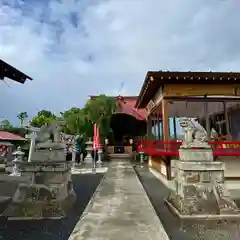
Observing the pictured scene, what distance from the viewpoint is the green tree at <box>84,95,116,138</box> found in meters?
23.7

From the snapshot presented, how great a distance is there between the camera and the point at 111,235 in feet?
13.8

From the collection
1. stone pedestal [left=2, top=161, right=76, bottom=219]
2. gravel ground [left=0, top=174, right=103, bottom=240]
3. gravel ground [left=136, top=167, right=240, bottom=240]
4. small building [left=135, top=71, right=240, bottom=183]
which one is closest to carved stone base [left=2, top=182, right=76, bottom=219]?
stone pedestal [left=2, top=161, right=76, bottom=219]

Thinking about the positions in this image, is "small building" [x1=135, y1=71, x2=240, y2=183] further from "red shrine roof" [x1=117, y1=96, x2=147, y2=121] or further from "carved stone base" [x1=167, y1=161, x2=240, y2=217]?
"red shrine roof" [x1=117, y1=96, x2=147, y2=121]

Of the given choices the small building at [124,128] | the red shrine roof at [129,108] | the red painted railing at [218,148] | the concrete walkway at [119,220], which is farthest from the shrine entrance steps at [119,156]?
the concrete walkway at [119,220]

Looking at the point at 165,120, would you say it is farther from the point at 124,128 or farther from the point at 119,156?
the point at 124,128

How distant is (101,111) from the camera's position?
78.6 ft

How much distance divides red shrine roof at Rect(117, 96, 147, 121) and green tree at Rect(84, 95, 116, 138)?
2.24m

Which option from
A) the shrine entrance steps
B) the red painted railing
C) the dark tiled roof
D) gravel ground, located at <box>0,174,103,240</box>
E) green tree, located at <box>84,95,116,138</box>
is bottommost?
gravel ground, located at <box>0,174,103,240</box>

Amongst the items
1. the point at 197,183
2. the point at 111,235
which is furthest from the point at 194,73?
the point at 111,235

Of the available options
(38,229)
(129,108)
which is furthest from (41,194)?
(129,108)

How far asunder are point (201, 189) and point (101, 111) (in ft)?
61.2

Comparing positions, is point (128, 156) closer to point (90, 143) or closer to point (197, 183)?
point (90, 143)

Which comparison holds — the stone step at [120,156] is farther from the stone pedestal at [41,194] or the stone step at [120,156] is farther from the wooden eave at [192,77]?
the stone pedestal at [41,194]

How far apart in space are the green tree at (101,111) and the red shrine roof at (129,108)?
2.24m
